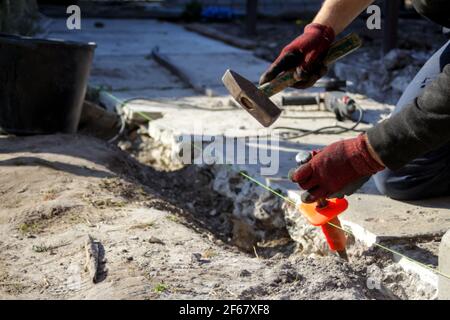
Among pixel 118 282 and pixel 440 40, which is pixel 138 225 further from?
pixel 440 40

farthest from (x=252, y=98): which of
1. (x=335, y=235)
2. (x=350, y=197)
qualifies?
(x=350, y=197)

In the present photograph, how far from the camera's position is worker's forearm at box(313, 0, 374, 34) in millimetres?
3318

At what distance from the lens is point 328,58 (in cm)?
329

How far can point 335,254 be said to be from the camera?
3498 millimetres

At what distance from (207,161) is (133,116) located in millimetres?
1227

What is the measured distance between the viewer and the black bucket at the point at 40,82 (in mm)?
4957

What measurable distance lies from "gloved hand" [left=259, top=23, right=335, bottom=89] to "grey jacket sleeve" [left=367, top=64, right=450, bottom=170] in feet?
2.26

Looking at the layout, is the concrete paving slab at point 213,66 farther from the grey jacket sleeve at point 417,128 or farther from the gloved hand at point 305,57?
the grey jacket sleeve at point 417,128

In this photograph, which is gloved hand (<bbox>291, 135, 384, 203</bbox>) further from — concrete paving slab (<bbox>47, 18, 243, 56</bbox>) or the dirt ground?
concrete paving slab (<bbox>47, 18, 243, 56</bbox>)

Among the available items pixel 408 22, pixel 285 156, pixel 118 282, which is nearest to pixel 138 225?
pixel 118 282

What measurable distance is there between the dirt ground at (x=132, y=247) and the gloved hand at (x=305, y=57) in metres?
0.74

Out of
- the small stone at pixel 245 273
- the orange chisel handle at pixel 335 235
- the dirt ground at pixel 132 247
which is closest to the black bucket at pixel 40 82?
the dirt ground at pixel 132 247
